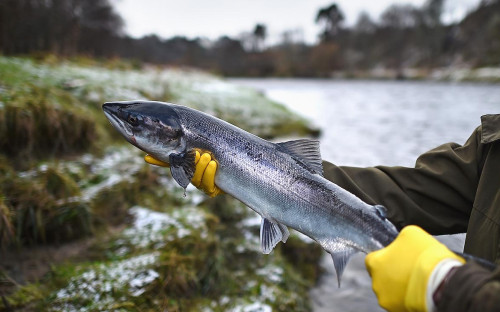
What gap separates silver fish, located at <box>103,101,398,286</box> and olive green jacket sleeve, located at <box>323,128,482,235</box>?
35cm

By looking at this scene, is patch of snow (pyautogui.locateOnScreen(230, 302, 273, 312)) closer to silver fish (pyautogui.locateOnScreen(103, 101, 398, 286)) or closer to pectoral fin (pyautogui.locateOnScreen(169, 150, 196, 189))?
silver fish (pyautogui.locateOnScreen(103, 101, 398, 286))

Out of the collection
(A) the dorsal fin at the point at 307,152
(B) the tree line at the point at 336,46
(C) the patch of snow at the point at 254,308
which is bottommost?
(C) the patch of snow at the point at 254,308

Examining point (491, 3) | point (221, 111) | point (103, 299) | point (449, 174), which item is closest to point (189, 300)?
point (103, 299)

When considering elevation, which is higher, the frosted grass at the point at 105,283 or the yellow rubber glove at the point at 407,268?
the yellow rubber glove at the point at 407,268

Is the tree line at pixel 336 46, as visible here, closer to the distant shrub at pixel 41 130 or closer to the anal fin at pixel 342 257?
the distant shrub at pixel 41 130

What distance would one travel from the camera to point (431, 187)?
2.45m

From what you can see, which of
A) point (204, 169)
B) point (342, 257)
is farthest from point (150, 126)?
point (342, 257)

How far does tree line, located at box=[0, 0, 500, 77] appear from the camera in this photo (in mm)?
24477

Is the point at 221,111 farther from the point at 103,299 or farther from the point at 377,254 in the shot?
the point at 377,254

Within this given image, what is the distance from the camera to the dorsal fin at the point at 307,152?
237 cm

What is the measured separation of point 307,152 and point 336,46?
8703 centimetres

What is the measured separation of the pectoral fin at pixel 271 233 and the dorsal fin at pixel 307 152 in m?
0.45

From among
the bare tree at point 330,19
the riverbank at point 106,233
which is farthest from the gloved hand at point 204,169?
the bare tree at point 330,19

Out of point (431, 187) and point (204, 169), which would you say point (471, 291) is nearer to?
point (431, 187)
